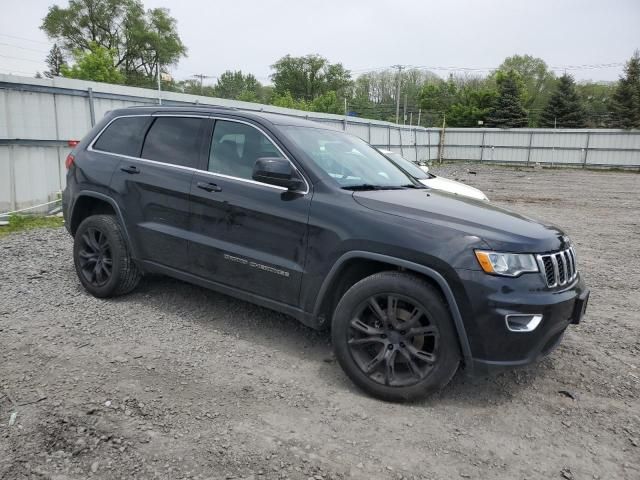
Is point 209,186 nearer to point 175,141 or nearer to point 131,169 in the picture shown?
point 175,141

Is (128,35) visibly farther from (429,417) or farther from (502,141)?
(429,417)

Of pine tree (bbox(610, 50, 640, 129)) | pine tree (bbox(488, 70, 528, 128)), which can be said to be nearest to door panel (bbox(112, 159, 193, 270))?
pine tree (bbox(610, 50, 640, 129))

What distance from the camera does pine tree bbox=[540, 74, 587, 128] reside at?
46.5 metres

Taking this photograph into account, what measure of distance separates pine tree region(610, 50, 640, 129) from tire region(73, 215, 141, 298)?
4619cm

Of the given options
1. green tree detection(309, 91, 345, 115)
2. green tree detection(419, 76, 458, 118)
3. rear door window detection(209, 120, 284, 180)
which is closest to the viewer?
rear door window detection(209, 120, 284, 180)

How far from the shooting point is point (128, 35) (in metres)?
53.8

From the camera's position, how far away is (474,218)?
3.09 meters

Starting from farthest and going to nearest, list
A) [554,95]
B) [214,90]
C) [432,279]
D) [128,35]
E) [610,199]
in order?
[214,90] → [128,35] → [554,95] → [610,199] → [432,279]

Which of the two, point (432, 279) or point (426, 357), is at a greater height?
point (432, 279)

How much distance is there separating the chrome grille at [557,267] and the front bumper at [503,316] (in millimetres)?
69

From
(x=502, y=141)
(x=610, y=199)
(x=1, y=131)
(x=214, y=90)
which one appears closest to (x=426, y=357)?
(x=1, y=131)

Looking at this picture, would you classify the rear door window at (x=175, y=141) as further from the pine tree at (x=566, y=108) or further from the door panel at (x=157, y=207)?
the pine tree at (x=566, y=108)

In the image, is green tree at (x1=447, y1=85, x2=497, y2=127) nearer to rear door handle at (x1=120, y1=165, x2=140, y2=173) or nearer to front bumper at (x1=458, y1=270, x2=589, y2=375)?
rear door handle at (x1=120, y1=165, x2=140, y2=173)

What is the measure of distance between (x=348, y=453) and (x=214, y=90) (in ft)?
311
